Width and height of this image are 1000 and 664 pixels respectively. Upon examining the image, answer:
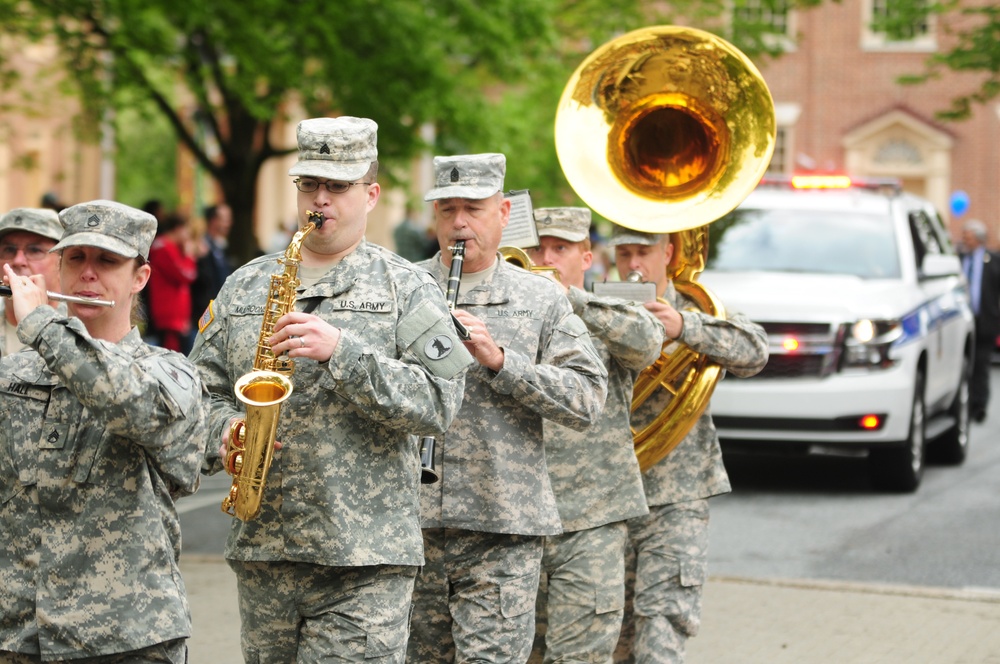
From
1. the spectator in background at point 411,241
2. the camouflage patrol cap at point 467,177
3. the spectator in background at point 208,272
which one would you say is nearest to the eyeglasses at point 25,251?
the camouflage patrol cap at point 467,177

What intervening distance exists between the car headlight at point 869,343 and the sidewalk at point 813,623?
2628 millimetres

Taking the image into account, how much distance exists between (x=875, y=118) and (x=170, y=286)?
26.0m

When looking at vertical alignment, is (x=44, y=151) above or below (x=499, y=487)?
below

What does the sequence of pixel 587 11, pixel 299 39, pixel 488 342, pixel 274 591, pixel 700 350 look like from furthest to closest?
pixel 587 11 → pixel 299 39 → pixel 700 350 → pixel 488 342 → pixel 274 591

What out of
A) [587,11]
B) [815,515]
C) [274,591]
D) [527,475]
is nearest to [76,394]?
[274,591]

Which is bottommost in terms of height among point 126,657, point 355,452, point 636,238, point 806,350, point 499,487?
point 806,350

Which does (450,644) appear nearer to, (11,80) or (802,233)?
(802,233)

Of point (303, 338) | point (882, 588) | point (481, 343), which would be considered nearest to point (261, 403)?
point (303, 338)

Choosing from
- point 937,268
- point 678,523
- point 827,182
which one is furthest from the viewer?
point 827,182

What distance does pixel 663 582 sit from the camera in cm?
601

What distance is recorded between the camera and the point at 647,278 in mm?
6449

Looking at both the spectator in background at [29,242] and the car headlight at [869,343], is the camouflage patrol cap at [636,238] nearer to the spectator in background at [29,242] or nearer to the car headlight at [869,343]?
the spectator in background at [29,242]

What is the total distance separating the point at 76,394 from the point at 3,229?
2.03m

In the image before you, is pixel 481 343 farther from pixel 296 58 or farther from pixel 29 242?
pixel 296 58
